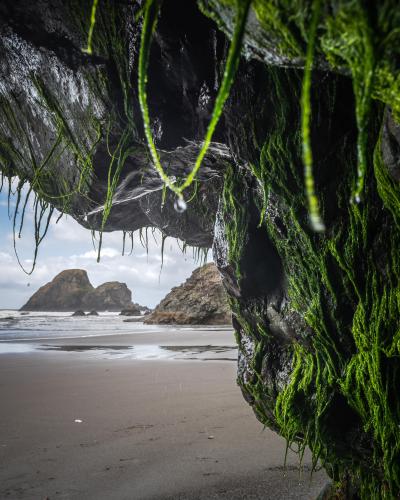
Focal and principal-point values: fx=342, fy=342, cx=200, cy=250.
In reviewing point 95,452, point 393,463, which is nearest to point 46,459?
point 95,452

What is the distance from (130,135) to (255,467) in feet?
7.38

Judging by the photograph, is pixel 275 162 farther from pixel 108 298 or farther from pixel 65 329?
pixel 108 298

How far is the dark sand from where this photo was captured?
1.90m

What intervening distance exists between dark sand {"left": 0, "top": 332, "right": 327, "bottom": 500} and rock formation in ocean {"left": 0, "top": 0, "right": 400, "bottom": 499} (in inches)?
13.9

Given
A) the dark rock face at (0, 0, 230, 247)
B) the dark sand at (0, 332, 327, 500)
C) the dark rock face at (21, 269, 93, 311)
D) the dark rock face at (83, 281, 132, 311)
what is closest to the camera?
the dark rock face at (0, 0, 230, 247)

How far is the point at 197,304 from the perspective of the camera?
17281mm

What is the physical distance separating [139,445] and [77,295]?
5826 centimetres

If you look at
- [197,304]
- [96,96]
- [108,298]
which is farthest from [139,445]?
[108,298]

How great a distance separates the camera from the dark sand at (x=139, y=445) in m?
1.90

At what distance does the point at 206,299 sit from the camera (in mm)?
17156

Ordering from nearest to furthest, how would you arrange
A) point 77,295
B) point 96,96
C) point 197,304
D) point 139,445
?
point 96,96 < point 139,445 < point 197,304 < point 77,295

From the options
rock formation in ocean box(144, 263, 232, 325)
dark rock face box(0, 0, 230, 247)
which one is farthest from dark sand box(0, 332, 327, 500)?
rock formation in ocean box(144, 263, 232, 325)

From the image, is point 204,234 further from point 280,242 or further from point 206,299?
point 206,299

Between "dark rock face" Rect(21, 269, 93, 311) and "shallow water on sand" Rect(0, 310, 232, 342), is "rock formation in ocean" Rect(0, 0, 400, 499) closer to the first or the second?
"shallow water on sand" Rect(0, 310, 232, 342)
